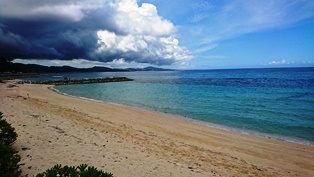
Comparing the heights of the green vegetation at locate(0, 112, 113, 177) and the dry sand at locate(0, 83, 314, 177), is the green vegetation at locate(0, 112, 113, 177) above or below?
above

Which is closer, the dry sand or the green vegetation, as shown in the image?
the green vegetation

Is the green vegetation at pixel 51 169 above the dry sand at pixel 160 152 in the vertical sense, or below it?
above

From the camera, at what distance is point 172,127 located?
687 inches

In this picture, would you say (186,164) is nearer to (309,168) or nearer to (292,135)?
(309,168)

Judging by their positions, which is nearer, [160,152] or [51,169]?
[51,169]

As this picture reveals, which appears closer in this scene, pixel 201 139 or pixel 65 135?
pixel 65 135

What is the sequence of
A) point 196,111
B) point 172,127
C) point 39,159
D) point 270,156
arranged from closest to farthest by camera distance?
1. point 39,159
2. point 270,156
3. point 172,127
4. point 196,111

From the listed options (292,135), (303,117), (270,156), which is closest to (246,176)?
(270,156)

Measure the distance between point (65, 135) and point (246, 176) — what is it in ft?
28.1

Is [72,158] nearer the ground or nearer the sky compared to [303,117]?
nearer the sky

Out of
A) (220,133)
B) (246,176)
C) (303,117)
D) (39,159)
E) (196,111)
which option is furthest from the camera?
(196,111)

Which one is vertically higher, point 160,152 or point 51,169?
point 51,169

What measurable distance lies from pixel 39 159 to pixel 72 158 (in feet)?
3.54

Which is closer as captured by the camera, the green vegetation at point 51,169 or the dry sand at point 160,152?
the green vegetation at point 51,169
